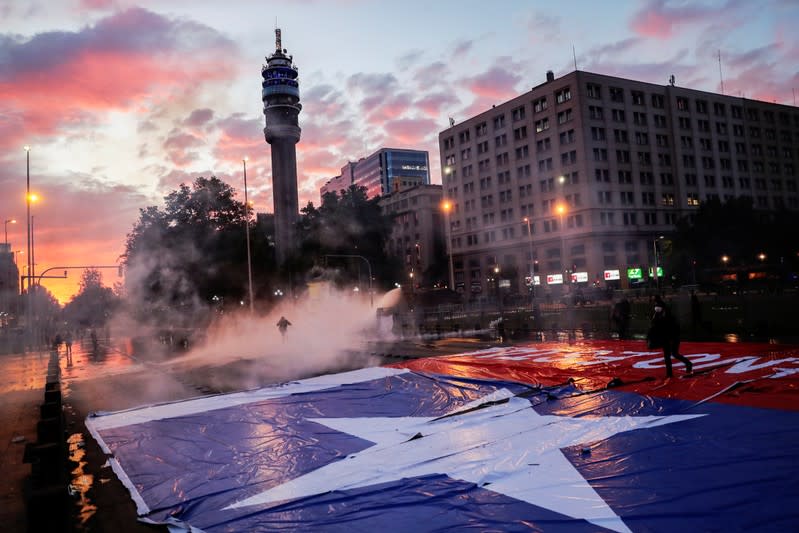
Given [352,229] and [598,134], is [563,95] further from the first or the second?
[352,229]

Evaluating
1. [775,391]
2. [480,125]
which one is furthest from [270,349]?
[480,125]

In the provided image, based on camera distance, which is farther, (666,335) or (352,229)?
(352,229)

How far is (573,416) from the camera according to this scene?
8648mm

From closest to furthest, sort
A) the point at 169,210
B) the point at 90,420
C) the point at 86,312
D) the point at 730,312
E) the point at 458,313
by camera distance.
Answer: the point at 90,420 < the point at 730,312 < the point at 458,313 < the point at 169,210 < the point at 86,312

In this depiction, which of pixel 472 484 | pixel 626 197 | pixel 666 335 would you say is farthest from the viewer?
pixel 626 197

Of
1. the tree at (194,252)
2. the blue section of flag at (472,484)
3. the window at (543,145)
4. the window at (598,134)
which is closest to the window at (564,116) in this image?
the window at (543,145)

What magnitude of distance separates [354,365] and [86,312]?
349ft

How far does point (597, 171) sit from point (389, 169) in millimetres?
87261

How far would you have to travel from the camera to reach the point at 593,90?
2822 inches

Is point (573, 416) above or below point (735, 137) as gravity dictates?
below

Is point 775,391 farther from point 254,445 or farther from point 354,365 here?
point 354,365

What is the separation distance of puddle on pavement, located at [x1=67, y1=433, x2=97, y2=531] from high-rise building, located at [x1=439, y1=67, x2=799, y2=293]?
2346 inches

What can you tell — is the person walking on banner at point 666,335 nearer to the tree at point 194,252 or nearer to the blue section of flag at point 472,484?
the blue section of flag at point 472,484

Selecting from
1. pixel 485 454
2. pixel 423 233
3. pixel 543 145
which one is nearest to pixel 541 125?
Answer: pixel 543 145
